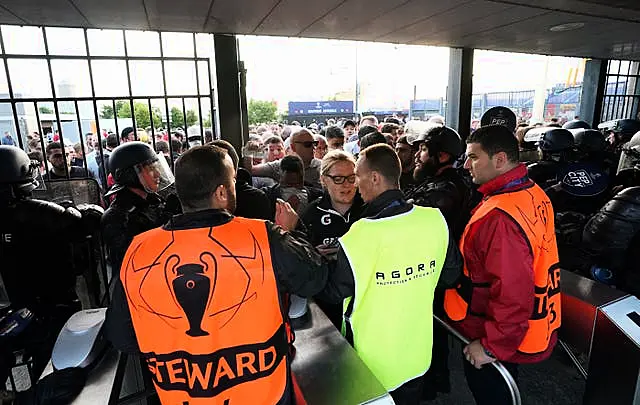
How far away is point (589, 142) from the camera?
383 cm

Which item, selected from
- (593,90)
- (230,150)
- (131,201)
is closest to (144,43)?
(230,150)

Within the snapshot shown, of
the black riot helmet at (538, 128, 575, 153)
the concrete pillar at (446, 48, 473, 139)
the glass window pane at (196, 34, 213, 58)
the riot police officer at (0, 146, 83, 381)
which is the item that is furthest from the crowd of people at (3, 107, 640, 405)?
the concrete pillar at (446, 48, 473, 139)

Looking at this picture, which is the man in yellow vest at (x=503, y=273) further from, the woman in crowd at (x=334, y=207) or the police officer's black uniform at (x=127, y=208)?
the police officer's black uniform at (x=127, y=208)

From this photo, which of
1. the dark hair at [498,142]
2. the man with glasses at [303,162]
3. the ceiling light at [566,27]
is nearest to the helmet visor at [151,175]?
the man with glasses at [303,162]

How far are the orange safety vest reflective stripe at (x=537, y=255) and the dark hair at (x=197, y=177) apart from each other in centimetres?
125

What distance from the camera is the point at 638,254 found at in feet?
7.88

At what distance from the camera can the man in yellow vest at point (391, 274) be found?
63.4 inches

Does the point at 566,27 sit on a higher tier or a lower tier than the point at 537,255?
higher

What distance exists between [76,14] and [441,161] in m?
3.55

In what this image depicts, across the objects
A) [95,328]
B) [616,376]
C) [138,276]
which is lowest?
[616,376]

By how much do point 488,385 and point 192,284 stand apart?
5.43 feet

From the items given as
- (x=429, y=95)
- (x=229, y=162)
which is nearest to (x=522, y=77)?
(x=429, y=95)

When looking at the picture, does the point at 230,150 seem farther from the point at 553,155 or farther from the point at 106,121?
the point at 106,121

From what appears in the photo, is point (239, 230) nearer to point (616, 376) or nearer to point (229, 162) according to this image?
point (229, 162)
